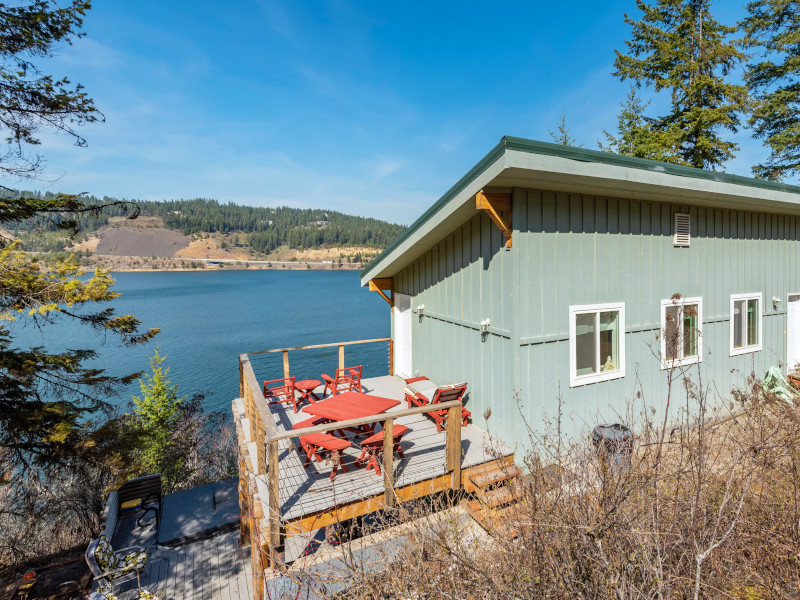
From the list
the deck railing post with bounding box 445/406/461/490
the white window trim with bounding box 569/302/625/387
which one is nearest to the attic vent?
the white window trim with bounding box 569/302/625/387

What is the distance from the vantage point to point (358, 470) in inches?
192

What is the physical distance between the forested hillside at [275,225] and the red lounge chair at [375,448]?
85.4 metres

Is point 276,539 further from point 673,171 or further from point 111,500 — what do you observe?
point 673,171

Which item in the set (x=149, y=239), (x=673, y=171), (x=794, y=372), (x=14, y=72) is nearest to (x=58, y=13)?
(x=14, y=72)

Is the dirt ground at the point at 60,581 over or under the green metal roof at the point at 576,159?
under

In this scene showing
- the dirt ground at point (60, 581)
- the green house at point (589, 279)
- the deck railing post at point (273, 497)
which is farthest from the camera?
the dirt ground at point (60, 581)

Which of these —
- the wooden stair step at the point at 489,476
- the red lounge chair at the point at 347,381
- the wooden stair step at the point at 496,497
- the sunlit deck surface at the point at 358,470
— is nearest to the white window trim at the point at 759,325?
the sunlit deck surface at the point at 358,470

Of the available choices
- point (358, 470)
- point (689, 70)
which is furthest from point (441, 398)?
point (689, 70)

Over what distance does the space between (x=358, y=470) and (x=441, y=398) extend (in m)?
1.51

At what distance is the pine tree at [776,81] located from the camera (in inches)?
559

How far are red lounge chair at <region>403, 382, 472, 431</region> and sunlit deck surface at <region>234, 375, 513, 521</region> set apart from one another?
0.16m

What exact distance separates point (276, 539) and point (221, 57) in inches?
1096

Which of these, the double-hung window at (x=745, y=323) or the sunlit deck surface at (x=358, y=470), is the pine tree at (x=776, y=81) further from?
the sunlit deck surface at (x=358, y=470)

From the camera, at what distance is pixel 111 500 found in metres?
7.23
